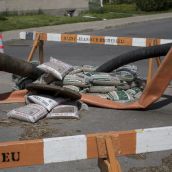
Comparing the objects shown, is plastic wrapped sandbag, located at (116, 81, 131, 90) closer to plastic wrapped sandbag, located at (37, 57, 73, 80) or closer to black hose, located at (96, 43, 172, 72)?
black hose, located at (96, 43, 172, 72)

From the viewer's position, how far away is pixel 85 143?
3551 mm

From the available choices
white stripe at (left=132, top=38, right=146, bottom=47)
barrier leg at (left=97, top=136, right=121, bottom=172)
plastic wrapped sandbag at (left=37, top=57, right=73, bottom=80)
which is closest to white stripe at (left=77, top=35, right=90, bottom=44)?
white stripe at (left=132, top=38, right=146, bottom=47)

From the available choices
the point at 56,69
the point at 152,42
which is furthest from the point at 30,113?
the point at 152,42

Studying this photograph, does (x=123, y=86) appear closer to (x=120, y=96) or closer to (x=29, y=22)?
(x=120, y=96)

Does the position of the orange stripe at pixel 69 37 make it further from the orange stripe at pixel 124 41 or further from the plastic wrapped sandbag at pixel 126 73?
the plastic wrapped sandbag at pixel 126 73

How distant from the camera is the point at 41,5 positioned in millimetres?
30781

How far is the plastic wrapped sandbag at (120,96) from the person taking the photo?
8775 mm

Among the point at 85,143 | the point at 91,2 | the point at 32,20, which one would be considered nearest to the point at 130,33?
the point at 32,20

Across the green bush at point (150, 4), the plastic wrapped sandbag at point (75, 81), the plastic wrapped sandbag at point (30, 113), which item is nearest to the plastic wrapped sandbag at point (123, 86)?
the plastic wrapped sandbag at point (75, 81)

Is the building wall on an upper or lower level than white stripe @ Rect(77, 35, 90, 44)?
lower

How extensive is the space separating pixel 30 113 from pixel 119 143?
4.09 meters

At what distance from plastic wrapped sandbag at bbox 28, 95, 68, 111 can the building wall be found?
20992 millimetres

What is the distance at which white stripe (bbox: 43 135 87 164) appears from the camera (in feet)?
11.6

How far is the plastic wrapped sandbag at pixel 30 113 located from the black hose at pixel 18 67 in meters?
1.11
